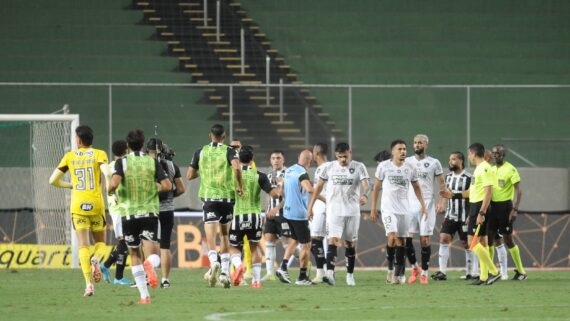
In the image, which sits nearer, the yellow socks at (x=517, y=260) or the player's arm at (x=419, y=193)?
the player's arm at (x=419, y=193)

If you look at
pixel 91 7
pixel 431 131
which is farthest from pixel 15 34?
pixel 431 131

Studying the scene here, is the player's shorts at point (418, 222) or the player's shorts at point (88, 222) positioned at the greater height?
the player's shorts at point (88, 222)

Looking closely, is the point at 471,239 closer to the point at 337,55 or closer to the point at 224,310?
the point at 224,310

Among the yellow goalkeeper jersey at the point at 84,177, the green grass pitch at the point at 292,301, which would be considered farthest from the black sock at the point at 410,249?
the yellow goalkeeper jersey at the point at 84,177

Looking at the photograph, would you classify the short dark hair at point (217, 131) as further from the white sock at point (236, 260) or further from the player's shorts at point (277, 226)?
the player's shorts at point (277, 226)

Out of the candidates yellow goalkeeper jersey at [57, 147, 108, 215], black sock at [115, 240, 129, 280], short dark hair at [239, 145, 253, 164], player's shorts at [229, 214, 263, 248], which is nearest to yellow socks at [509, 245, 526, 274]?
player's shorts at [229, 214, 263, 248]

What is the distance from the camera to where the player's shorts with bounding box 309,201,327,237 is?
748 inches

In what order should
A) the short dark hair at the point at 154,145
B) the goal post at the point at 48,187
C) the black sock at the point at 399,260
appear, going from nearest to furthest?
the short dark hair at the point at 154,145
the black sock at the point at 399,260
the goal post at the point at 48,187

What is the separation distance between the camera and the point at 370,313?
12.3m

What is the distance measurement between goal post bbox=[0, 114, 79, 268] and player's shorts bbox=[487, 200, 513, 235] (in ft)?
27.3

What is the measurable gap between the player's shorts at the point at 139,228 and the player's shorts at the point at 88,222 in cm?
145

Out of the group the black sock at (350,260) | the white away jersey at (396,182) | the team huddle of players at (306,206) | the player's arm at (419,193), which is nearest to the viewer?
the team huddle of players at (306,206)

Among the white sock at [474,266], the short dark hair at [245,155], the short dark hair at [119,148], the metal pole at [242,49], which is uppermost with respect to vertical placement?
the metal pole at [242,49]

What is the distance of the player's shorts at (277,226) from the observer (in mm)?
19500
